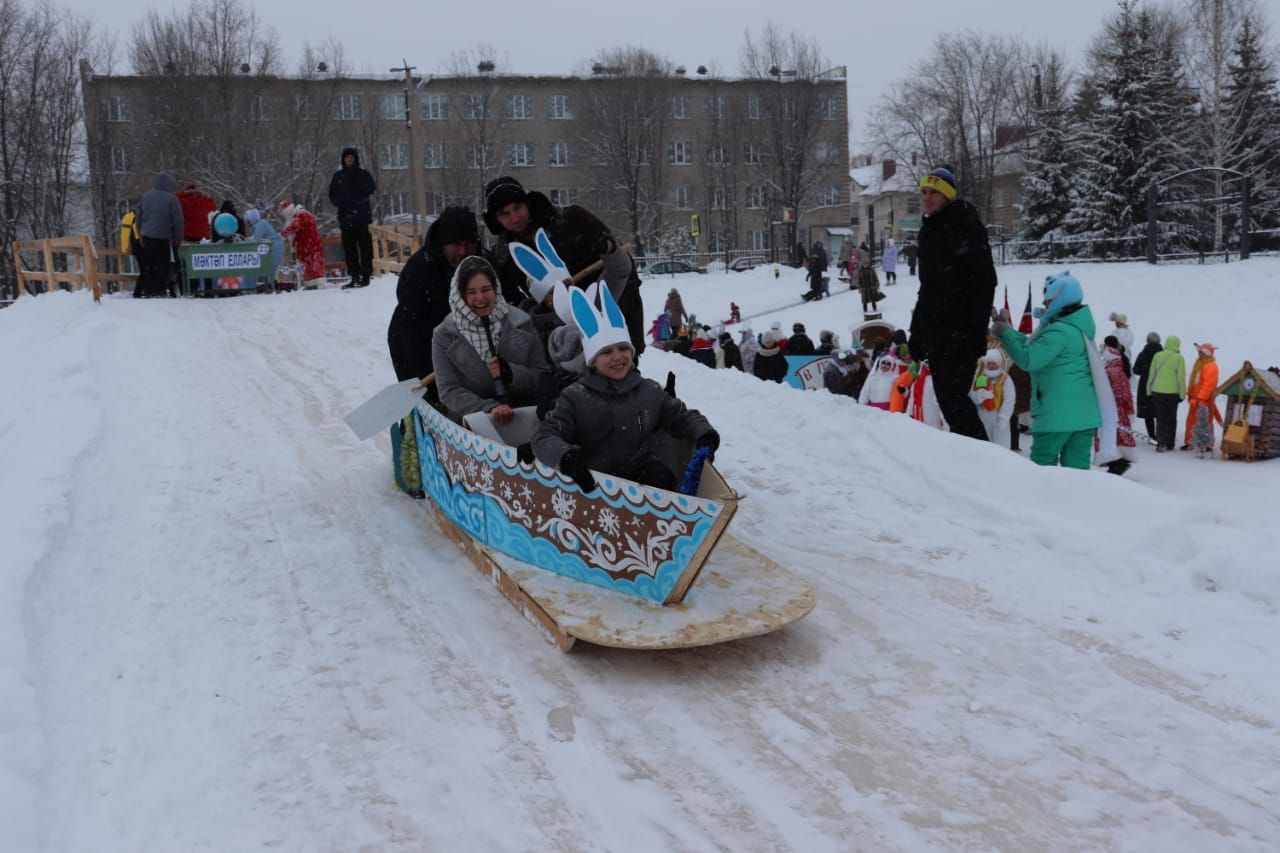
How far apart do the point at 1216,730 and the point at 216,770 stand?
11.2 feet

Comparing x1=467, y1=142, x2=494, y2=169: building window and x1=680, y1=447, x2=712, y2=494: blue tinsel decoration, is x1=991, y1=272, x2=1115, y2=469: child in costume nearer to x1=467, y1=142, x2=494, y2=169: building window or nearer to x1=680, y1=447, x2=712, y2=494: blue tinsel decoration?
x1=680, y1=447, x2=712, y2=494: blue tinsel decoration

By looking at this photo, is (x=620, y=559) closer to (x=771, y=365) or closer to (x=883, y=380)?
(x=883, y=380)

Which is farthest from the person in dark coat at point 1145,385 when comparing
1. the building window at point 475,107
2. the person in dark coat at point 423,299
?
the building window at point 475,107

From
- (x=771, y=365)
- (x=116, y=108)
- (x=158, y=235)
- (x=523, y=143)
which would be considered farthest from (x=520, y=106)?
(x=771, y=365)

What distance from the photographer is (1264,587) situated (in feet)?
15.6

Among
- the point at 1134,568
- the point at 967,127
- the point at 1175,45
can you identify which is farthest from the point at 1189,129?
the point at 1134,568

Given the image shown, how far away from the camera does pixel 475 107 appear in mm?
50594

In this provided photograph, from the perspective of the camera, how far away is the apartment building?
127ft

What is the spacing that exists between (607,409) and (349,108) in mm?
→ 46827

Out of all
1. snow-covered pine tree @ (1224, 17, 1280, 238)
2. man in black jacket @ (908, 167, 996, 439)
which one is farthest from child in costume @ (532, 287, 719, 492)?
snow-covered pine tree @ (1224, 17, 1280, 238)

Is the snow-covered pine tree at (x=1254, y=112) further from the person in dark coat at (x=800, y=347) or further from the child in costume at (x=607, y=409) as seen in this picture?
the child in costume at (x=607, y=409)

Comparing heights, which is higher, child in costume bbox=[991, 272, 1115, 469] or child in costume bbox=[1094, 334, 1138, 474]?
child in costume bbox=[991, 272, 1115, 469]

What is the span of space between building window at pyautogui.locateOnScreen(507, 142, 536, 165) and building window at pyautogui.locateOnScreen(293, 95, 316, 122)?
46.4 ft

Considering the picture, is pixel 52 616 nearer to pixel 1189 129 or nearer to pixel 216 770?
pixel 216 770
